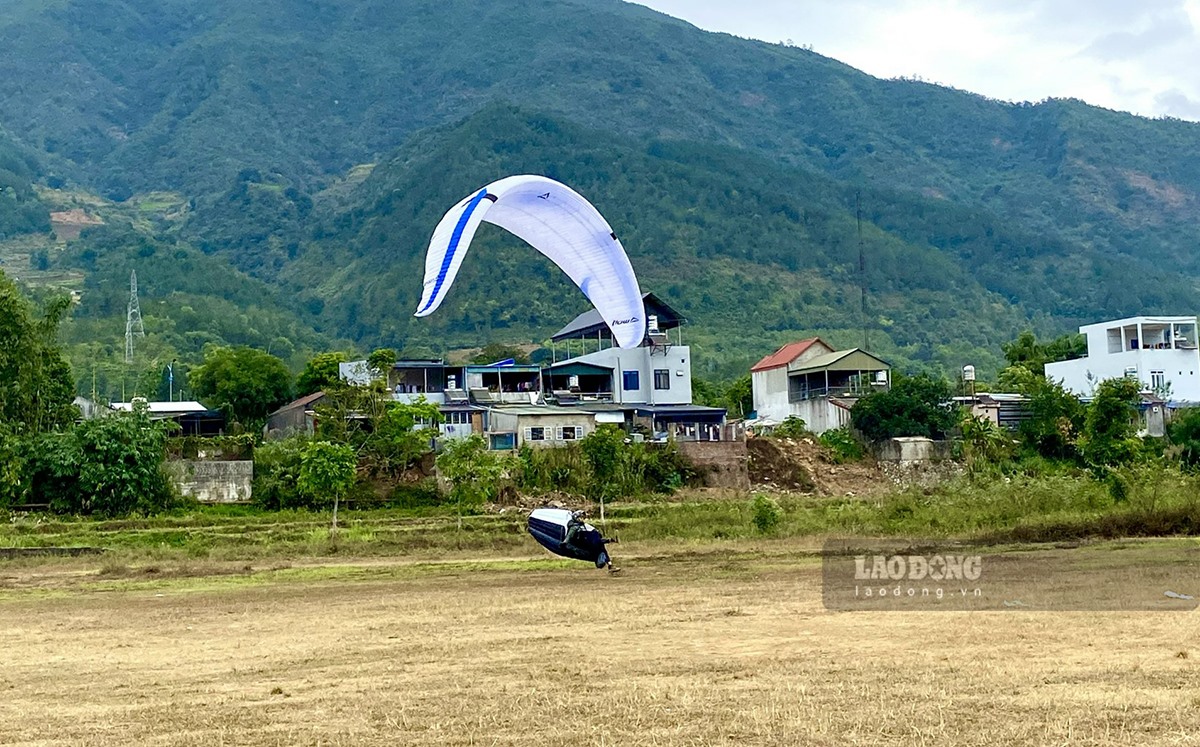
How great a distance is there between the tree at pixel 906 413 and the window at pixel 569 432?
34.3 feet

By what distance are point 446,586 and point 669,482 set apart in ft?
82.3

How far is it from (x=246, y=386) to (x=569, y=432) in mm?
16825

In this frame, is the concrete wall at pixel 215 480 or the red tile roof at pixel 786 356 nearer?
the concrete wall at pixel 215 480

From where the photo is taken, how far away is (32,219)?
165750 millimetres

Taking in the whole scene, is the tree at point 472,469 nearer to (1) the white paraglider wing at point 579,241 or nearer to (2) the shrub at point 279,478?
(2) the shrub at point 279,478

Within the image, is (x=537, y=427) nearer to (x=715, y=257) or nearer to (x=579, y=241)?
(x=579, y=241)

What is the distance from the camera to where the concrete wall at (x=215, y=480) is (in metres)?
42.9

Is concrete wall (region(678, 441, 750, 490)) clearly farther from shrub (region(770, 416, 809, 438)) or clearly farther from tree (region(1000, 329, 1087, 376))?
tree (region(1000, 329, 1087, 376))

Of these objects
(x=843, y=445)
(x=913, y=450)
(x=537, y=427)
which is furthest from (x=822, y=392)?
(x=537, y=427)

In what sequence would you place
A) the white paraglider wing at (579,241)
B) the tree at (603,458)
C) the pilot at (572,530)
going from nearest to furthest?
the pilot at (572,530) < the white paraglider wing at (579,241) < the tree at (603,458)

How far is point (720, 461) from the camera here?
47.6 m

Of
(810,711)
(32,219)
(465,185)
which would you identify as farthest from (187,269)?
(810,711)

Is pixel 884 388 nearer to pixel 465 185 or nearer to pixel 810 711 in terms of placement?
pixel 810 711

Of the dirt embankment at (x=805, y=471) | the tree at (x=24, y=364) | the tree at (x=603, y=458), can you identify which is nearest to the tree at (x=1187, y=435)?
the dirt embankment at (x=805, y=471)
